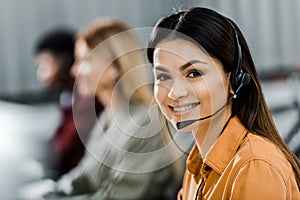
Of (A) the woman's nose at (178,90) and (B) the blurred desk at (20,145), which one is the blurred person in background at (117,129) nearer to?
(B) the blurred desk at (20,145)

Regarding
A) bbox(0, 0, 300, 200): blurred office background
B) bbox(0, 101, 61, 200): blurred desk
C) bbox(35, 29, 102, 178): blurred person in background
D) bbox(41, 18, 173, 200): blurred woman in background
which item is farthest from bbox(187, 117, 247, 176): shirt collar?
bbox(0, 0, 300, 200): blurred office background

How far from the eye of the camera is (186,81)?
1.50 m

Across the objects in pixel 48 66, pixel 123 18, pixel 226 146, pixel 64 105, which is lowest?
pixel 123 18

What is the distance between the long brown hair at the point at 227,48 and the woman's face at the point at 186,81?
2 centimetres

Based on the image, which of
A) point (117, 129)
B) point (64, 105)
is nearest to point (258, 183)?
point (117, 129)

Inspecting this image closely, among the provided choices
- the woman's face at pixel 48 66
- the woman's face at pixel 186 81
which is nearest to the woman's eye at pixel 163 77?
the woman's face at pixel 186 81

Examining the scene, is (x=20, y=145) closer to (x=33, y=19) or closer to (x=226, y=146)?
(x=33, y=19)

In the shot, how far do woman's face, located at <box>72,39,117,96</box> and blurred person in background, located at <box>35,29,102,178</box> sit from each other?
10 cm

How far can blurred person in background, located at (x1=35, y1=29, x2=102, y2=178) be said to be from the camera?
10.9 feet

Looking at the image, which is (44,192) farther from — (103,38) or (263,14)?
(263,14)

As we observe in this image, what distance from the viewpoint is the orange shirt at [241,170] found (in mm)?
1408

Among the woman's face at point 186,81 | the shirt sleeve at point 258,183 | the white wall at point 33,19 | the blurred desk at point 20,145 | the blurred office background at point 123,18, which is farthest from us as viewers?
the white wall at point 33,19

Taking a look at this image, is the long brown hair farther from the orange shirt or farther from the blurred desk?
the blurred desk

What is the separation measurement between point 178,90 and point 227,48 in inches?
5.0
